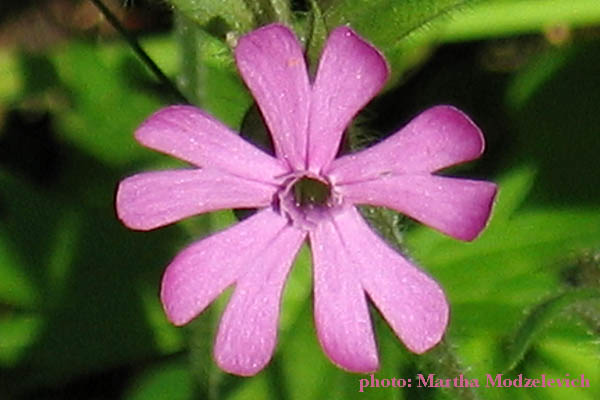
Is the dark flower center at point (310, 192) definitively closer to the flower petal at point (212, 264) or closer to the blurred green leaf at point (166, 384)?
the flower petal at point (212, 264)

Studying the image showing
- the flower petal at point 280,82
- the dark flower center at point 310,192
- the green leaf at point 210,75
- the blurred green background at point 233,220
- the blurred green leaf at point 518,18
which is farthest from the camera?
the blurred green leaf at point 518,18

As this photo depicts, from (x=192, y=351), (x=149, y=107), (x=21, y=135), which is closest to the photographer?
(x=192, y=351)

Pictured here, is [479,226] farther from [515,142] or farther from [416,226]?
[515,142]

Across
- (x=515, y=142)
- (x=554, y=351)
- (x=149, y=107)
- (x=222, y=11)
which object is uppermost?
(x=149, y=107)

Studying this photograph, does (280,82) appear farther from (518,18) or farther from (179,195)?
(518,18)

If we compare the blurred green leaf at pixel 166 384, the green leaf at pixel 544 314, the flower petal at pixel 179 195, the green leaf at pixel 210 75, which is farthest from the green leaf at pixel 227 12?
the blurred green leaf at pixel 166 384

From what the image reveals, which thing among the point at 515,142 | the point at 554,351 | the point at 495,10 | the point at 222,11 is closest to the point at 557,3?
the point at 495,10
